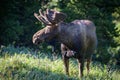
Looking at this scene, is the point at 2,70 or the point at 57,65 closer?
the point at 2,70

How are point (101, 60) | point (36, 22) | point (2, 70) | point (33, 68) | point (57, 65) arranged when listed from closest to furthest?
point (2, 70)
point (33, 68)
point (57, 65)
point (101, 60)
point (36, 22)

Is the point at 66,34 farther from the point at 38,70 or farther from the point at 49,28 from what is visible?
the point at 38,70

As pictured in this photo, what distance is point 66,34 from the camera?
10.2 metres

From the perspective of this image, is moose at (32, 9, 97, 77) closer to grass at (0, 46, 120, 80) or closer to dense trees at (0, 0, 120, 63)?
grass at (0, 46, 120, 80)

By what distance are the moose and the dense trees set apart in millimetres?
6376

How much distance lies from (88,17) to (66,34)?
24.6 feet

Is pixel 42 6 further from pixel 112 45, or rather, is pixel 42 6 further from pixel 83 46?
pixel 83 46

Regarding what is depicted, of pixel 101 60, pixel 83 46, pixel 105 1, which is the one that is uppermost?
pixel 105 1

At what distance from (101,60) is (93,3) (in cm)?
233

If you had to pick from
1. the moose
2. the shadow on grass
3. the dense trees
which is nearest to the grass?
the shadow on grass

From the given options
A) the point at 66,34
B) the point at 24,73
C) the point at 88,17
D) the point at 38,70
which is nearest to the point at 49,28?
the point at 66,34

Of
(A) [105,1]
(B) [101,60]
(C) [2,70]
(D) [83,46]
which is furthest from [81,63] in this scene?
(A) [105,1]

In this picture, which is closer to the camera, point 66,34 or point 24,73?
point 24,73

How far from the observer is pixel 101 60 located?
1711 cm
